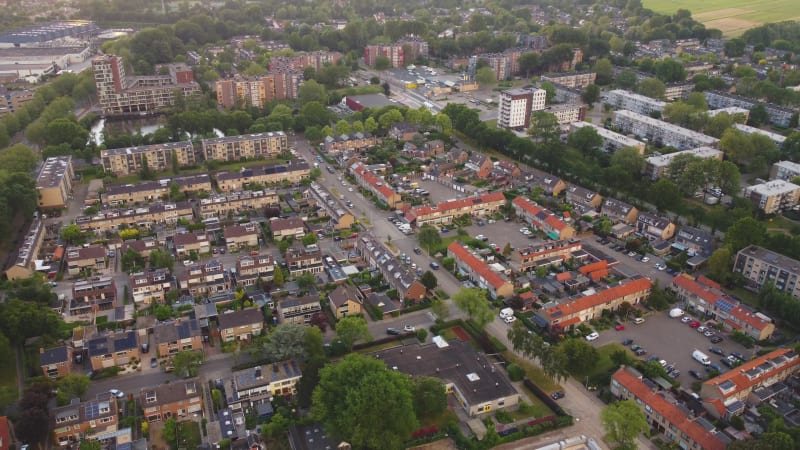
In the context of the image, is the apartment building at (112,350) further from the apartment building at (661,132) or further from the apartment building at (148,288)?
the apartment building at (661,132)

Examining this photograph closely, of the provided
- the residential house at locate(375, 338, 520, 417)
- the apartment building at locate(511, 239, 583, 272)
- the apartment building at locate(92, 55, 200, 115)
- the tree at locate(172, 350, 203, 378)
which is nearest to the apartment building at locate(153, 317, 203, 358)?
the tree at locate(172, 350, 203, 378)

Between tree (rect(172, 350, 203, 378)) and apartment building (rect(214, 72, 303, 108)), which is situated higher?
apartment building (rect(214, 72, 303, 108))

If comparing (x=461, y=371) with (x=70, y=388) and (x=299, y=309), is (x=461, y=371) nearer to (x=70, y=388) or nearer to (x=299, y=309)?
(x=299, y=309)

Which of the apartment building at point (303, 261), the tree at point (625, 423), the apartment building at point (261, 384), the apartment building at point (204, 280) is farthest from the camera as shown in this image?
the apartment building at point (303, 261)

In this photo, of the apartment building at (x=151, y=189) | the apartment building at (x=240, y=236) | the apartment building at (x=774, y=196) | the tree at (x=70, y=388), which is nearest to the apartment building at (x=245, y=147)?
the apartment building at (x=151, y=189)

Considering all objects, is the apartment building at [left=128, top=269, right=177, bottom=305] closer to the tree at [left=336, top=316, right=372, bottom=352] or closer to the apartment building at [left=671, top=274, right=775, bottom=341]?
the tree at [left=336, top=316, right=372, bottom=352]

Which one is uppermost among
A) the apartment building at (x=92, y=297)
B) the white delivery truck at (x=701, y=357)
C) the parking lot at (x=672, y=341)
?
the apartment building at (x=92, y=297)

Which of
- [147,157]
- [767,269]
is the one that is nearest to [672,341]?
[767,269]
